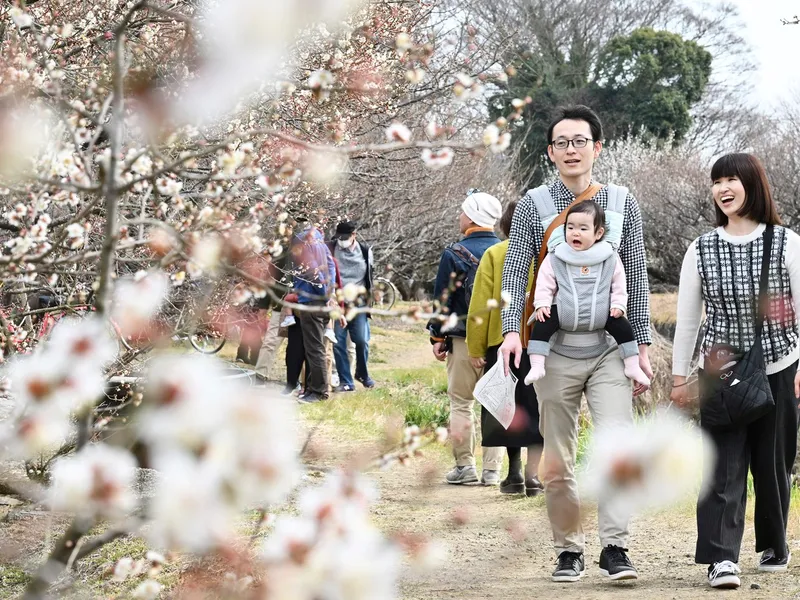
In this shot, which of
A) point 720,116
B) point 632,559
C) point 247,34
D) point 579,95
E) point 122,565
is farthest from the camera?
point 720,116

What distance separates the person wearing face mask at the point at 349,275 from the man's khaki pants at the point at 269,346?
22.5 inches

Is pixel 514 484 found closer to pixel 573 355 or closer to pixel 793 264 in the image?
pixel 573 355

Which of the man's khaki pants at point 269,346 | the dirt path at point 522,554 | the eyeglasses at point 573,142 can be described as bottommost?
the dirt path at point 522,554

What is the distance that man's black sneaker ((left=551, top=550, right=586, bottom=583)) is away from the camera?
13.8 feet

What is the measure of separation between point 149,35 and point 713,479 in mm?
3625

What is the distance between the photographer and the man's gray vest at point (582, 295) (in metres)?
4.13

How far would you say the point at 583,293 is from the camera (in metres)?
4.13

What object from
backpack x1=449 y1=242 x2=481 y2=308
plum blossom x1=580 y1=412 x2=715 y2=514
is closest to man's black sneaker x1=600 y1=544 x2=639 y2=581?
backpack x1=449 y1=242 x2=481 y2=308

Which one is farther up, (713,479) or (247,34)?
(247,34)

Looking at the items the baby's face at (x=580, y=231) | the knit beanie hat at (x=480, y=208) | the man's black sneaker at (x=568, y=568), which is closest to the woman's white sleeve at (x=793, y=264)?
the baby's face at (x=580, y=231)

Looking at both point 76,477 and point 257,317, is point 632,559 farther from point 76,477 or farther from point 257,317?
point 257,317

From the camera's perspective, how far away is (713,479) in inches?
168

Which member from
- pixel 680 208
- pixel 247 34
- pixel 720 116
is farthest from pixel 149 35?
pixel 720 116

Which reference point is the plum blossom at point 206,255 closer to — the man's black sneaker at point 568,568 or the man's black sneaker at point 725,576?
the man's black sneaker at point 568,568
